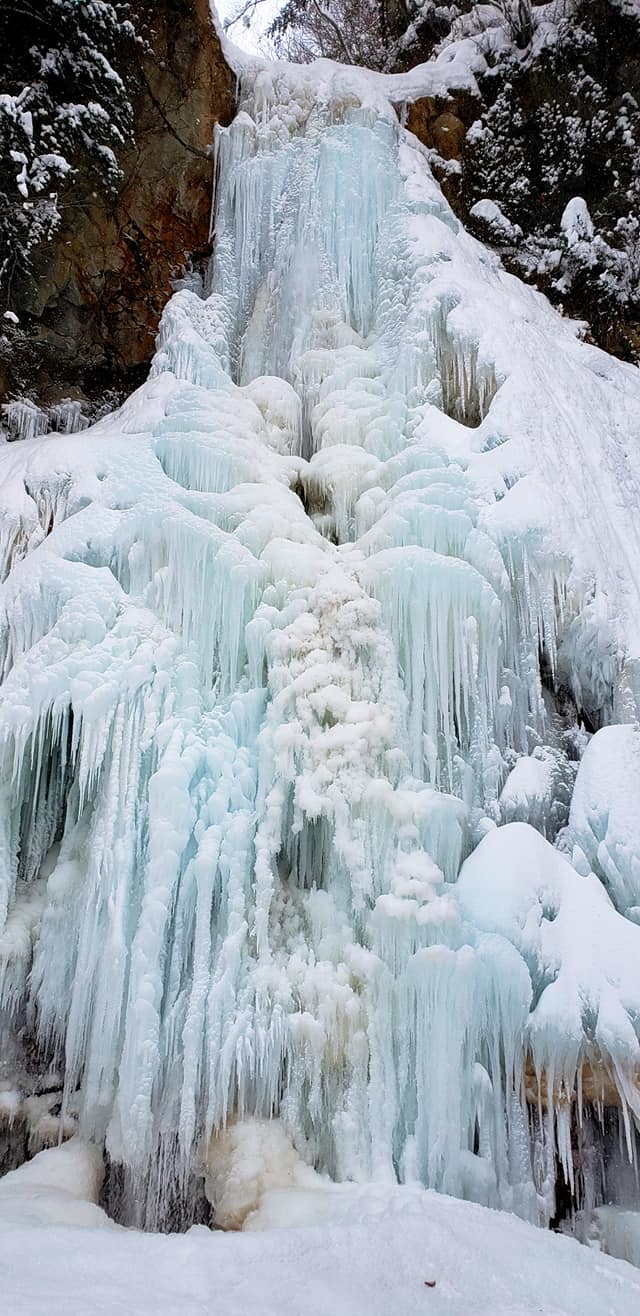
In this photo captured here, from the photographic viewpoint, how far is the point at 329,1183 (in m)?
3.06

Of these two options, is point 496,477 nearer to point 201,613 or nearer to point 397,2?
point 201,613

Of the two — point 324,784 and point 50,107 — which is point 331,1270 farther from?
point 50,107

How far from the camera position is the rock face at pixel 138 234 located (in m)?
6.26

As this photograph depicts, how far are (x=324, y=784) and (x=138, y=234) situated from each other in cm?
520

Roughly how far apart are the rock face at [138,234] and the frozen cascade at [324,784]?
1.61 metres

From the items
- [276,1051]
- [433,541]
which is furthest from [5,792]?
[433,541]

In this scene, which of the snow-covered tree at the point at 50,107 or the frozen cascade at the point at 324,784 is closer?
the frozen cascade at the point at 324,784

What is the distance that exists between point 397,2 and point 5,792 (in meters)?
9.23

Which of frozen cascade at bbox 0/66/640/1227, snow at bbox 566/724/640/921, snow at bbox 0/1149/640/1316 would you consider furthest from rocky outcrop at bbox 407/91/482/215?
snow at bbox 0/1149/640/1316

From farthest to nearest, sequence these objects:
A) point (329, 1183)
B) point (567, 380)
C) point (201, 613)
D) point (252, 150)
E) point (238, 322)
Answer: point (252, 150) → point (238, 322) → point (567, 380) → point (201, 613) → point (329, 1183)

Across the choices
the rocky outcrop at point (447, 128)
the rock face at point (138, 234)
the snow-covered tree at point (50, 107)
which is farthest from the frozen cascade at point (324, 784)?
the rocky outcrop at point (447, 128)

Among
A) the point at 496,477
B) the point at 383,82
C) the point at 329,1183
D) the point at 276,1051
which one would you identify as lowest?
the point at 329,1183

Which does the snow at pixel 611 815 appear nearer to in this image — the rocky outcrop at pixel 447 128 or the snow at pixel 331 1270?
the snow at pixel 331 1270

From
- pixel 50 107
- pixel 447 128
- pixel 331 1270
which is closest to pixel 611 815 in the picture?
pixel 331 1270
